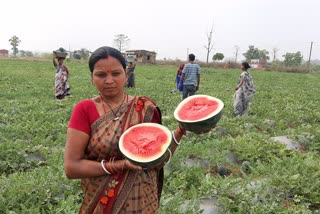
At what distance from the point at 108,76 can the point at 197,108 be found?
2.31 ft

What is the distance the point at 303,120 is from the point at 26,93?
9992 millimetres

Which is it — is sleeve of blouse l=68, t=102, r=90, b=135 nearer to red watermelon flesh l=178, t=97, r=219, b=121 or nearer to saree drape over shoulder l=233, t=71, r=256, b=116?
red watermelon flesh l=178, t=97, r=219, b=121

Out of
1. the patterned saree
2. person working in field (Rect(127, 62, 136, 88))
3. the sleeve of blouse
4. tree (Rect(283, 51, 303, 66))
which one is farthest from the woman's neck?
tree (Rect(283, 51, 303, 66))

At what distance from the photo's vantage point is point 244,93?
9422 mm

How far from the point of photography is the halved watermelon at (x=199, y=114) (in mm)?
2023

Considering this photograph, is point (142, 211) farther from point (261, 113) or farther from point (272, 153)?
point (261, 113)

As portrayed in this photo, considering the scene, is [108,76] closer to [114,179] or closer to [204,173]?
[114,179]

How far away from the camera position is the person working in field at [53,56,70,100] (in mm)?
9875

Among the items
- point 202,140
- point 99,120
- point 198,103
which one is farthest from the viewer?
point 202,140

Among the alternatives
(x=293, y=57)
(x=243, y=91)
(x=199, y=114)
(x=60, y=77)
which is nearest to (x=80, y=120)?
(x=199, y=114)

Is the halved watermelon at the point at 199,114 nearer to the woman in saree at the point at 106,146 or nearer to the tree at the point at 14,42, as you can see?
the woman in saree at the point at 106,146

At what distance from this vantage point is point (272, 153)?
5910 mm

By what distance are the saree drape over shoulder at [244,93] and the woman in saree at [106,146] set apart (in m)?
7.68

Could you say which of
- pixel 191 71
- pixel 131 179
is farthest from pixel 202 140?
pixel 131 179
